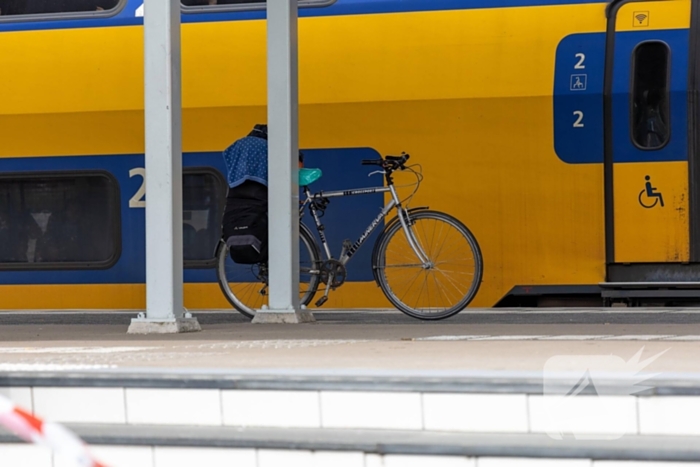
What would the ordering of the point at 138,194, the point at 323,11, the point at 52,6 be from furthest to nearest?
the point at 52,6
the point at 138,194
the point at 323,11

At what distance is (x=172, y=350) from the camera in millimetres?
4457

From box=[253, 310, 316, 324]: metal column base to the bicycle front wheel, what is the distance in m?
0.57

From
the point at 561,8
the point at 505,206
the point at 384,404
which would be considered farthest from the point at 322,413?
the point at 561,8

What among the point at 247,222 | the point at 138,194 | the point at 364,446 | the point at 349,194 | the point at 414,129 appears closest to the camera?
the point at 364,446

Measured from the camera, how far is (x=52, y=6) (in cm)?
841

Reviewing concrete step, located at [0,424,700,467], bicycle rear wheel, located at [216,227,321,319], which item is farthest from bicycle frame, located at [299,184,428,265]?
concrete step, located at [0,424,700,467]

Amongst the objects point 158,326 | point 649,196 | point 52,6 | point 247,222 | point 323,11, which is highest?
point 52,6

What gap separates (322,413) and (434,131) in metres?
4.75

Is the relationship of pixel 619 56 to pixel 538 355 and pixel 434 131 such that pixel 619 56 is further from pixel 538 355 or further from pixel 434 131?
pixel 538 355

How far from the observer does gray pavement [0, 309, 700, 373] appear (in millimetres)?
3697

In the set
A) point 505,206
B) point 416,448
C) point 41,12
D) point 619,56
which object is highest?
point 41,12

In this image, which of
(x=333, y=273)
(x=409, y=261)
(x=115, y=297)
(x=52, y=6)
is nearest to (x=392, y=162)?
(x=409, y=261)

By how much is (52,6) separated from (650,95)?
15.0 feet

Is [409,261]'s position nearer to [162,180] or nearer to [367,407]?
[162,180]
